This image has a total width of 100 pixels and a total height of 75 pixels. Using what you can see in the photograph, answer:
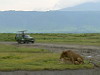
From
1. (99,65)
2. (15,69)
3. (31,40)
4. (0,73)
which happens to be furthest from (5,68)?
(31,40)

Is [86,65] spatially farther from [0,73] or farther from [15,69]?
[0,73]

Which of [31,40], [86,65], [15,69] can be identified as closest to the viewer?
[15,69]

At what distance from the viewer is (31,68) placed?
2556 centimetres

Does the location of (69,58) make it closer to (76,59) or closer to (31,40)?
(76,59)

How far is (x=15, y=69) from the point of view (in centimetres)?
2500

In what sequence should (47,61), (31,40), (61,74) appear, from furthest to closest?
(31,40)
(47,61)
(61,74)

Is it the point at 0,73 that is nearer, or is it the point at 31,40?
the point at 0,73

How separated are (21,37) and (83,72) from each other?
56605 millimetres

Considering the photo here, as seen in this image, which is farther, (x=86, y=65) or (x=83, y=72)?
(x=86, y=65)

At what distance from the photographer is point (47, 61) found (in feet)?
101

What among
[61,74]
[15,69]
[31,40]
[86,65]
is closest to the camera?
[61,74]

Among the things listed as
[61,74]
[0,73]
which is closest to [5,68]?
[0,73]

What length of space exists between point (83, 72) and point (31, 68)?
177 inches

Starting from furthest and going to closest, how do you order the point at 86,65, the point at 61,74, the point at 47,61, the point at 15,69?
the point at 47,61, the point at 86,65, the point at 15,69, the point at 61,74
